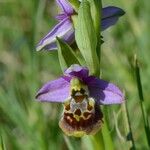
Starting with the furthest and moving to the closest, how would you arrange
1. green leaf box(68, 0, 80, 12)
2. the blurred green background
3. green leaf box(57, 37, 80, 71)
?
the blurred green background, green leaf box(68, 0, 80, 12), green leaf box(57, 37, 80, 71)

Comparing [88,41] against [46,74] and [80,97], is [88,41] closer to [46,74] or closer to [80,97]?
[80,97]

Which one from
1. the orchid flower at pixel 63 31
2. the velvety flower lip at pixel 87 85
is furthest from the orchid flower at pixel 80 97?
the orchid flower at pixel 63 31

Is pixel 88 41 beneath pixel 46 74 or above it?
above

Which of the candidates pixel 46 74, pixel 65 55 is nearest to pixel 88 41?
pixel 65 55

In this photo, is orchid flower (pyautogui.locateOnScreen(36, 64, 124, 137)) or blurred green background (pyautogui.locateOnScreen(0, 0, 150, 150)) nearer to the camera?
orchid flower (pyautogui.locateOnScreen(36, 64, 124, 137))

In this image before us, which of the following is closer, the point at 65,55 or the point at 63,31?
the point at 65,55

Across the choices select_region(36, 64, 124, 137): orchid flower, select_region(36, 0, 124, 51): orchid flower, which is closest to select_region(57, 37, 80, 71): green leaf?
select_region(36, 64, 124, 137): orchid flower

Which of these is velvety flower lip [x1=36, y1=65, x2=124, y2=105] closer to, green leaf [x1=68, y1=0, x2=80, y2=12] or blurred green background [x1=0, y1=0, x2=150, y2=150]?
blurred green background [x1=0, y1=0, x2=150, y2=150]
